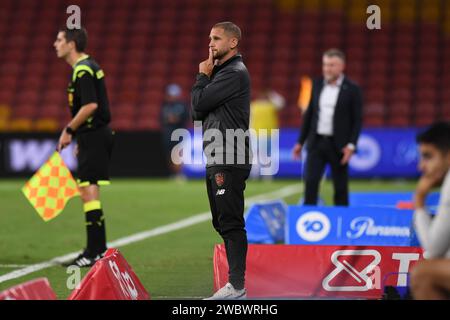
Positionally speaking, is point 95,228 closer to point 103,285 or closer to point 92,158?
point 92,158

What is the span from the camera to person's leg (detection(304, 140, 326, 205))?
10352 millimetres

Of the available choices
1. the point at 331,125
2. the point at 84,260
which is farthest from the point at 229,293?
the point at 331,125

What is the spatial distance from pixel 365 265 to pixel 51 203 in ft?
10.7

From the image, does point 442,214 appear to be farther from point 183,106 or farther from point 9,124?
point 9,124

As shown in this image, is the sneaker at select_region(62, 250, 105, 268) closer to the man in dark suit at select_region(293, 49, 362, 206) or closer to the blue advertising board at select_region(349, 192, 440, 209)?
the man in dark suit at select_region(293, 49, 362, 206)

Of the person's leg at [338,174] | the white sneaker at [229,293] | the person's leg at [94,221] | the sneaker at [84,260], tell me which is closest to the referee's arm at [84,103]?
the person's leg at [94,221]

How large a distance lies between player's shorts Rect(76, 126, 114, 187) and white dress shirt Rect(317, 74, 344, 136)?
2589mm

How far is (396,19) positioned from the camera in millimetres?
26938

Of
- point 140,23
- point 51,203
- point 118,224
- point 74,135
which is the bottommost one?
point 118,224

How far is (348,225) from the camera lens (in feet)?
31.9

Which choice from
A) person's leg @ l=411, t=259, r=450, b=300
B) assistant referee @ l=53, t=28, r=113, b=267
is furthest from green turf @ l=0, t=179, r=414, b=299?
person's leg @ l=411, t=259, r=450, b=300

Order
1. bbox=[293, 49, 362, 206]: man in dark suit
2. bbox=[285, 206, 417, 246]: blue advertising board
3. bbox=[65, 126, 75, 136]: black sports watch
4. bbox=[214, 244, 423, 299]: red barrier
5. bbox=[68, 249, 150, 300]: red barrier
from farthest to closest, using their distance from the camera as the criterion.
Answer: bbox=[293, 49, 362, 206]: man in dark suit → bbox=[285, 206, 417, 246]: blue advertising board → bbox=[65, 126, 75, 136]: black sports watch → bbox=[214, 244, 423, 299]: red barrier → bbox=[68, 249, 150, 300]: red barrier

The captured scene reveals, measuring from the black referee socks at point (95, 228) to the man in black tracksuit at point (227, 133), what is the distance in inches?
94.0
